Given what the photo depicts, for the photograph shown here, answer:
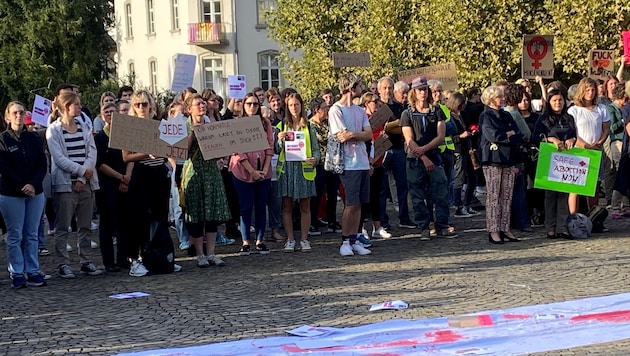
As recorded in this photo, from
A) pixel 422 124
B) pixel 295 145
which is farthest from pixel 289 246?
pixel 422 124

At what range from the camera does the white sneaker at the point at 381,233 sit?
13000mm

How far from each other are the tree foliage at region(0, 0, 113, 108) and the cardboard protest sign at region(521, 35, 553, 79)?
37450 millimetres

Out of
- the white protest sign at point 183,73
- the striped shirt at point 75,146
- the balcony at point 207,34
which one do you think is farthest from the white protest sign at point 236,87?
the balcony at point 207,34

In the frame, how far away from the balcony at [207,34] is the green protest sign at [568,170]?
137 ft

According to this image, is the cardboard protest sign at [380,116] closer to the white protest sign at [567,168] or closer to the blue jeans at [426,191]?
the blue jeans at [426,191]

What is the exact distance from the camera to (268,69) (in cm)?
5322

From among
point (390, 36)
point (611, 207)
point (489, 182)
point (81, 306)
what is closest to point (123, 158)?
point (81, 306)

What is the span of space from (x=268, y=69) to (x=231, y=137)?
4260 cm

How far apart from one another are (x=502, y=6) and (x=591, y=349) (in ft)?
67.3

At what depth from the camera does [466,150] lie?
15.2 meters

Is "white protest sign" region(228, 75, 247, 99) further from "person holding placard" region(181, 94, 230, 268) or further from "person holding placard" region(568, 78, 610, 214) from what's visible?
"person holding placard" region(568, 78, 610, 214)

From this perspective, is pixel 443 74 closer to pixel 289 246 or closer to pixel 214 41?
pixel 289 246

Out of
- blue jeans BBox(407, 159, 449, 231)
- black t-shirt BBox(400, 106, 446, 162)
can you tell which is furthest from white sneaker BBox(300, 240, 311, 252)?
black t-shirt BBox(400, 106, 446, 162)

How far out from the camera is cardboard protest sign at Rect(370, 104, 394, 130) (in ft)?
42.3
